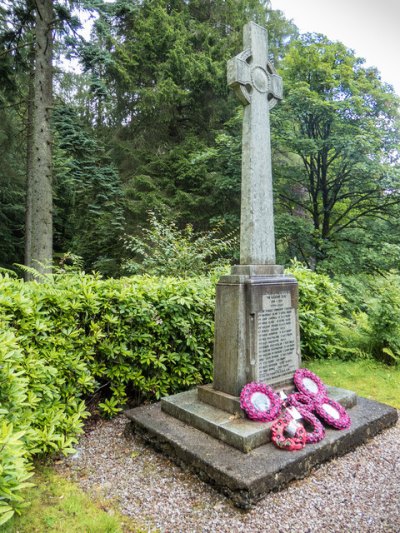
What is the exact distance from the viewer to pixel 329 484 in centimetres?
283

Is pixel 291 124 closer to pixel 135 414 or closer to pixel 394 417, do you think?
pixel 394 417

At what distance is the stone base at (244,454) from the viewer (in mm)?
2604

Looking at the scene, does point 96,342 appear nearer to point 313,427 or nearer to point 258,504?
point 258,504

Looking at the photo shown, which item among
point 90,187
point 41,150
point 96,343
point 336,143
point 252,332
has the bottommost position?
point 96,343

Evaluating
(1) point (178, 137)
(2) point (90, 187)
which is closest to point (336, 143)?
(1) point (178, 137)

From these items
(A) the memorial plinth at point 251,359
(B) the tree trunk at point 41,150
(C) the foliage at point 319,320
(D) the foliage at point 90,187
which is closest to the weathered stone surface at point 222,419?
(A) the memorial plinth at point 251,359

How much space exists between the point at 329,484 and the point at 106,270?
954 cm

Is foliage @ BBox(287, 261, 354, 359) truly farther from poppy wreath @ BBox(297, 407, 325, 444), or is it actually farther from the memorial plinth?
poppy wreath @ BBox(297, 407, 325, 444)

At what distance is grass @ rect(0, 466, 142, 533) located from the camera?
2.30m

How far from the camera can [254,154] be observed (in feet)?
12.7

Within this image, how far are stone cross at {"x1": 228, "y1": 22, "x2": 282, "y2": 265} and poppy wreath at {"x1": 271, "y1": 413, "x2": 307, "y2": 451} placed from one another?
1.56m

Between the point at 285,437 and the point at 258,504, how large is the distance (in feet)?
2.17

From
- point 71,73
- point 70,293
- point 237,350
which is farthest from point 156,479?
point 71,73

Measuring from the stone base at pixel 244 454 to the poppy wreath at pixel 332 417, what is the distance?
0.06 m
